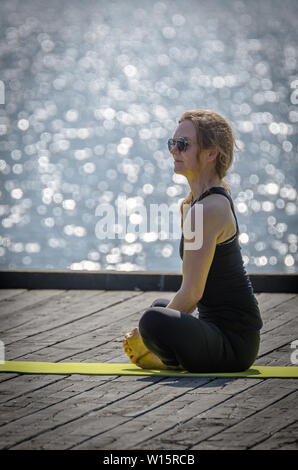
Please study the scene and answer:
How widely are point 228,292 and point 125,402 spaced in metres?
1.01

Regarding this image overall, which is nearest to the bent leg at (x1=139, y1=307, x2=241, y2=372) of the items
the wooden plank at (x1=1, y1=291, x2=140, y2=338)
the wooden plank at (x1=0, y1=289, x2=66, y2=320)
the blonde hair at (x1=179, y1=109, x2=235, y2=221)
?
the blonde hair at (x1=179, y1=109, x2=235, y2=221)

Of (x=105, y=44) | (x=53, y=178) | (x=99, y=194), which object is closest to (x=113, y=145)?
(x=53, y=178)

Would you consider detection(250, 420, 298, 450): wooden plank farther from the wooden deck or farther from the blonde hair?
the blonde hair

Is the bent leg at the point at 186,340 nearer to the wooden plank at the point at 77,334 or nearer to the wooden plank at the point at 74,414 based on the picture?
the wooden plank at the point at 74,414

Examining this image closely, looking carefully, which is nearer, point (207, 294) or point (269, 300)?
point (207, 294)


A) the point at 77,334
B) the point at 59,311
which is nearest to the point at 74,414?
the point at 77,334

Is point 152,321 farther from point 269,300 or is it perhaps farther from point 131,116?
point 131,116

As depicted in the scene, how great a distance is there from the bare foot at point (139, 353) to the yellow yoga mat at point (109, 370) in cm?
4

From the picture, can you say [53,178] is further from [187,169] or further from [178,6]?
[178,6]

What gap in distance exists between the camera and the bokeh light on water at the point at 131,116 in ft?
104

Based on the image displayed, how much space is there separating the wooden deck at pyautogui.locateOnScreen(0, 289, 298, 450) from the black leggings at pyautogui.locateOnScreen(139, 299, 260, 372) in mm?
138

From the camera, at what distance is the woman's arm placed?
5340mm

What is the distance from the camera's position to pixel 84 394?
197 inches

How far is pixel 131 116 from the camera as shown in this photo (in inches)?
2314
